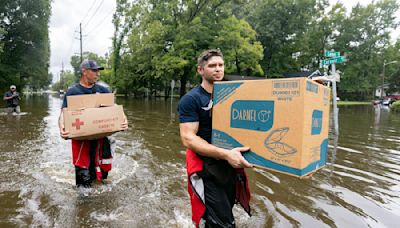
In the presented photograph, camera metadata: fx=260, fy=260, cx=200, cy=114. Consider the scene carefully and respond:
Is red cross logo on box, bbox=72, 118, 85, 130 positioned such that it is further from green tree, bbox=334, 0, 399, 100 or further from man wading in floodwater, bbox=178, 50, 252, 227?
green tree, bbox=334, 0, 399, 100

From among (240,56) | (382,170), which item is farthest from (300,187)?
(240,56)

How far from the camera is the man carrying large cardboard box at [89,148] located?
3316 millimetres

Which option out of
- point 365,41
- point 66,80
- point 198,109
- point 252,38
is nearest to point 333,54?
point 198,109

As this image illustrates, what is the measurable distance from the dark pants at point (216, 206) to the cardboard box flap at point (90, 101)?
189 cm

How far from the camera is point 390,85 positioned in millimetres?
55062

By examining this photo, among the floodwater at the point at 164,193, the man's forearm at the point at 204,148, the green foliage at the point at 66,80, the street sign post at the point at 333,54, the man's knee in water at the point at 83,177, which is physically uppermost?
the green foliage at the point at 66,80

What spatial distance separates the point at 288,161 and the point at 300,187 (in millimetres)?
2815

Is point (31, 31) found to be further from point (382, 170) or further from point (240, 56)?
point (382, 170)

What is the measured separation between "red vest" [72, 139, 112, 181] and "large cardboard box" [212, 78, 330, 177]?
213 centimetres

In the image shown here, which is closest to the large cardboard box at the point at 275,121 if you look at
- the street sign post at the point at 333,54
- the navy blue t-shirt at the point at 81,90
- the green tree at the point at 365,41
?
the navy blue t-shirt at the point at 81,90

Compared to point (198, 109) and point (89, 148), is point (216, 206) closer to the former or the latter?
point (198, 109)

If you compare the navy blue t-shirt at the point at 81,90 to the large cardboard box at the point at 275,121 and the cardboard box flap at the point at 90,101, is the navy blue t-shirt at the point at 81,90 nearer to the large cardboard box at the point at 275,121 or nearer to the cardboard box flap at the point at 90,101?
the cardboard box flap at the point at 90,101

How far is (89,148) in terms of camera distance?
3.46 meters

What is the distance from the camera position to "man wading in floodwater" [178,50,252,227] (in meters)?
1.95
